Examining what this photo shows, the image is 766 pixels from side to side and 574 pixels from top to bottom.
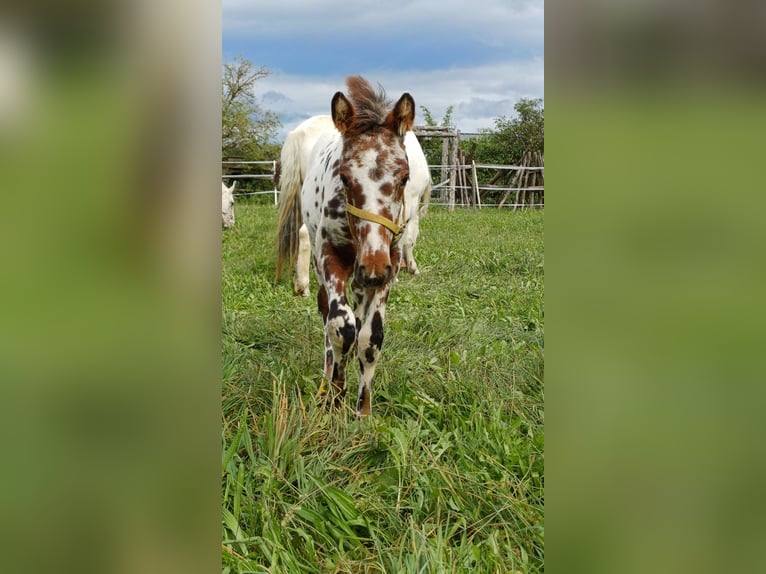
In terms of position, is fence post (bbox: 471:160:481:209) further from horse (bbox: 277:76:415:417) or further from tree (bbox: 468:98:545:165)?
horse (bbox: 277:76:415:417)

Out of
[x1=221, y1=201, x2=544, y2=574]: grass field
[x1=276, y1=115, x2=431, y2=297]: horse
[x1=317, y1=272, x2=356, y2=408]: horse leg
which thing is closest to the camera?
[x1=221, y1=201, x2=544, y2=574]: grass field

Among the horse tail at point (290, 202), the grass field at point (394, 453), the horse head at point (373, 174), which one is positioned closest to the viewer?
the grass field at point (394, 453)

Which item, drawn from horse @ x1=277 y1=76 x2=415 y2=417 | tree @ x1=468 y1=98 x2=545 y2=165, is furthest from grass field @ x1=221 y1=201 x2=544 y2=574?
tree @ x1=468 y1=98 x2=545 y2=165

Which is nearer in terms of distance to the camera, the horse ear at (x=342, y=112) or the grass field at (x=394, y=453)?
the grass field at (x=394, y=453)

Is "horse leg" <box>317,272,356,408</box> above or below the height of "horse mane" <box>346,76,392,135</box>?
below

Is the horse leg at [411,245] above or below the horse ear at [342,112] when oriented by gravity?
below

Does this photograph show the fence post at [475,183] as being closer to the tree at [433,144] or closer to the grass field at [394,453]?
the tree at [433,144]

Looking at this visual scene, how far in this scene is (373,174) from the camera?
2.95 meters

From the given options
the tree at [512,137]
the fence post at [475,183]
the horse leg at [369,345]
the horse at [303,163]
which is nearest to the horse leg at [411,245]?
the horse at [303,163]

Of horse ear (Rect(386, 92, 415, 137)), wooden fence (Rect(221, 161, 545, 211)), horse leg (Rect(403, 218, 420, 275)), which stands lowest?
horse leg (Rect(403, 218, 420, 275))

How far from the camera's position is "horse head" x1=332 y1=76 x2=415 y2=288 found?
A: 2910mm

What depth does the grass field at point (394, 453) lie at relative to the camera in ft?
6.33
